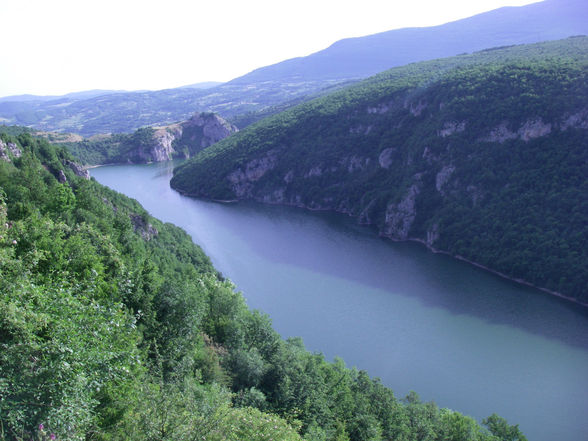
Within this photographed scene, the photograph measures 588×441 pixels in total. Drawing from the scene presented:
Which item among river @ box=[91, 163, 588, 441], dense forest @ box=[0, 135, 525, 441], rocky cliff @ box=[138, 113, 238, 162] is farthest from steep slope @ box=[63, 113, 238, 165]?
dense forest @ box=[0, 135, 525, 441]

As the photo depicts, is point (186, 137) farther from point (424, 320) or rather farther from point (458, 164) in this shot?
point (424, 320)

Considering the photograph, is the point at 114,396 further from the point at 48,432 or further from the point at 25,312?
the point at 25,312

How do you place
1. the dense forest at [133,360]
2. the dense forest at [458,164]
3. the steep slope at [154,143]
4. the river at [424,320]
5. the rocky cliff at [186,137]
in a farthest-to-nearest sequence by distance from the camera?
1. the rocky cliff at [186,137]
2. the steep slope at [154,143]
3. the dense forest at [458,164]
4. the river at [424,320]
5. the dense forest at [133,360]

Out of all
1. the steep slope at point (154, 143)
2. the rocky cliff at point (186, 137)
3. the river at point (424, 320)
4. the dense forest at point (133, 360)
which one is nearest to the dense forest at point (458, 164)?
the river at point (424, 320)

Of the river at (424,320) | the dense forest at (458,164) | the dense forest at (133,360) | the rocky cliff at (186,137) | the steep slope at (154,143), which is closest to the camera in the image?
the dense forest at (133,360)

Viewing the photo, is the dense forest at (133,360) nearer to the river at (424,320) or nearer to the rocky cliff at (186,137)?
the river at (424,320)

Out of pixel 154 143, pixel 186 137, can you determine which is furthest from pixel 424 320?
pixel 186 137
